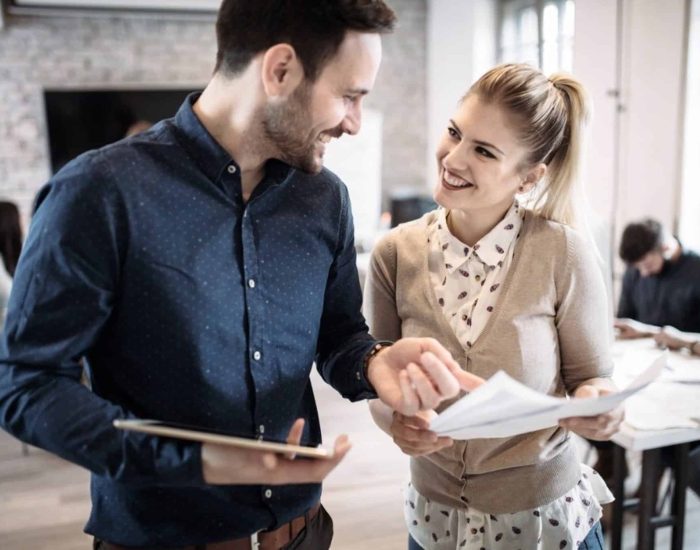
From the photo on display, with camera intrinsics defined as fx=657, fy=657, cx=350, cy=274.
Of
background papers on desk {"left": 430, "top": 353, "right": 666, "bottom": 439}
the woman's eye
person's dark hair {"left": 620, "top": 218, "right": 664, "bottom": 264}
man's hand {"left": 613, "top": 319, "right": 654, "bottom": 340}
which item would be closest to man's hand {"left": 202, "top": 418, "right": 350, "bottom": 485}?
background papers on desk {"left": 430, "top": 353, "right": 666, "bottom": 439}

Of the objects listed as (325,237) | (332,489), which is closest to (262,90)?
(325,237)

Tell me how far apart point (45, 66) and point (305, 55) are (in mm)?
5346

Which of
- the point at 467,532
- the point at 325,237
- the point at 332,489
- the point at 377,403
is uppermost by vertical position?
the point at 325,237

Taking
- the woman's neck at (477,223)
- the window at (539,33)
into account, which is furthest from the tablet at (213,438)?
the window at (539,33)

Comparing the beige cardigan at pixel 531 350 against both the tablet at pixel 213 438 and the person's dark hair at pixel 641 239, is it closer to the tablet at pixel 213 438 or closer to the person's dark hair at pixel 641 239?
the tablet at pixel 213 438

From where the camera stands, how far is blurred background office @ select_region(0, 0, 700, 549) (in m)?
3.27

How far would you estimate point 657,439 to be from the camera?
5.82 feet

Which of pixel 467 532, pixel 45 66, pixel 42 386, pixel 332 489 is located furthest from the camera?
pixel 45 66

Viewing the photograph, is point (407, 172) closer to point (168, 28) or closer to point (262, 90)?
point (168, 28)

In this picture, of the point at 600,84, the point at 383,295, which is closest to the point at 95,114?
the point at 600,84

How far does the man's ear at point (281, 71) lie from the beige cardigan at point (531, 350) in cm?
49

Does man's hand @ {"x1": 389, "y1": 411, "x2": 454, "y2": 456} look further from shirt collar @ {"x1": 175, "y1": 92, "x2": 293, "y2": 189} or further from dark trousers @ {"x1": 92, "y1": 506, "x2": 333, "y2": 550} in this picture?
shirt collar @ {"x1": 175, "y1": 92, "x2": 293, "y2": 189}

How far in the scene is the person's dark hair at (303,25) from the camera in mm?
908

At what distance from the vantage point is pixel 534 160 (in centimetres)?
128
